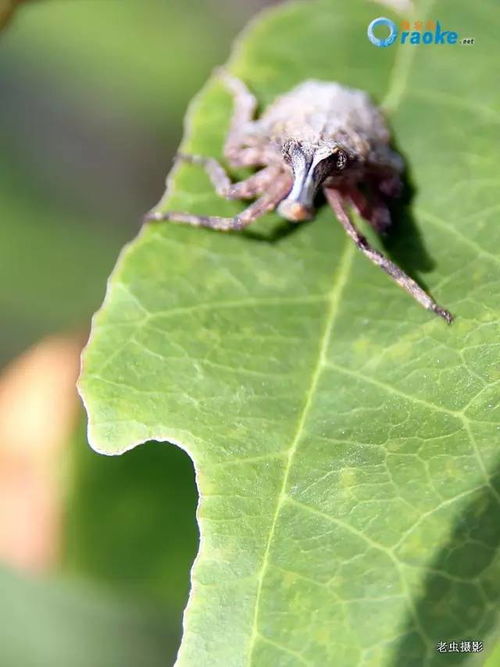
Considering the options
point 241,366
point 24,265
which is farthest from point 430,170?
point 24,265

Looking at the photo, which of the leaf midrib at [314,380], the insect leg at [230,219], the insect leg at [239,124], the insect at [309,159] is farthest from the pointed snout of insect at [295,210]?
the insect leg at [239,124]

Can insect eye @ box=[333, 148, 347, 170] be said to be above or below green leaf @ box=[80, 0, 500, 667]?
above

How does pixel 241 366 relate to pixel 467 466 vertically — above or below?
above

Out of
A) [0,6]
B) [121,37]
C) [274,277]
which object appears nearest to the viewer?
[274,277]

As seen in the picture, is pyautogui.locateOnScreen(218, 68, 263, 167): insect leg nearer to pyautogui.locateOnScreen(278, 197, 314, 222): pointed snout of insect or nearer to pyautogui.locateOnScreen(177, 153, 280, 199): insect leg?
pyautogui.locateOnScreen(177, 153, 280, 199): insect leg

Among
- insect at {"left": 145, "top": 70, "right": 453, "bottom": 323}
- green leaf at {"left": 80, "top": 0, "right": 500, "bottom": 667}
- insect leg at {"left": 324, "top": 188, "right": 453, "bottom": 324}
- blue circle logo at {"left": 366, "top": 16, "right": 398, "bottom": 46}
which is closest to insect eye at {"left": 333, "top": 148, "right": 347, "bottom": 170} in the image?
insect at {"left": 145, "top": 70, "right": 453, "bottom": 323}

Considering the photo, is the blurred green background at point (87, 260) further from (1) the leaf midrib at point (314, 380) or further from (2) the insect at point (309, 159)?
(1) the leaf midrib at point (314, 380)

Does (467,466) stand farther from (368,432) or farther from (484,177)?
(484,177)

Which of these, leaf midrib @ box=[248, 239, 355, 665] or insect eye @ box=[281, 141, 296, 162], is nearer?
leaf midrib @ box=[248, 239, 355, 665]
